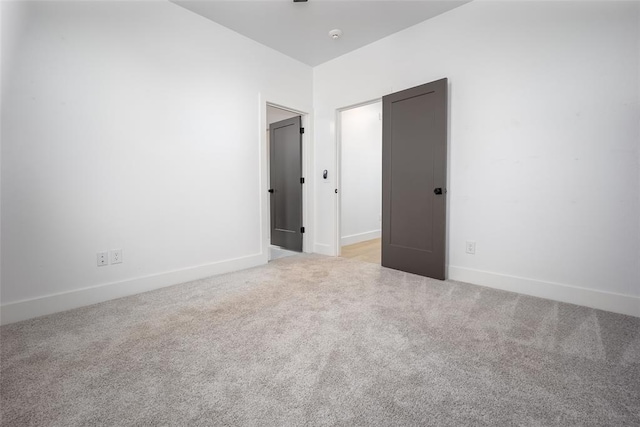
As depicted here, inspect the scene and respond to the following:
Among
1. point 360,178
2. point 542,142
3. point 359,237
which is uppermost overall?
point 542,142

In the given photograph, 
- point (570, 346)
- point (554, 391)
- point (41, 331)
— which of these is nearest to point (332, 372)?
point (554, 391)

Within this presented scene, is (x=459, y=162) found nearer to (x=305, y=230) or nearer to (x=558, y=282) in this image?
(x=558, y=282)

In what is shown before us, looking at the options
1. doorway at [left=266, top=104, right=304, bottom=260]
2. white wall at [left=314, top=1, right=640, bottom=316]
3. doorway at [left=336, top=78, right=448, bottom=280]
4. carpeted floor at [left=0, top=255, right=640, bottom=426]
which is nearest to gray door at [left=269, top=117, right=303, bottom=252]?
doorway at [left=266, top=104, right=304, bottom=260]

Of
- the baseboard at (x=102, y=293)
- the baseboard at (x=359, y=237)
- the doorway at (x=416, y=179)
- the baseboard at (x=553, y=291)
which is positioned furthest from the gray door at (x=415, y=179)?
the baseboard at (x=102, y=293)

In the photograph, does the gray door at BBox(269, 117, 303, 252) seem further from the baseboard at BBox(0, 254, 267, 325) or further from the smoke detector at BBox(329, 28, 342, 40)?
the baseboard at BBox(0, 254, 267, 325)

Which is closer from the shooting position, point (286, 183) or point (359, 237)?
point (286, 183)

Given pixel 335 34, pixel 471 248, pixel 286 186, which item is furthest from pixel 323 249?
pixel 335 34

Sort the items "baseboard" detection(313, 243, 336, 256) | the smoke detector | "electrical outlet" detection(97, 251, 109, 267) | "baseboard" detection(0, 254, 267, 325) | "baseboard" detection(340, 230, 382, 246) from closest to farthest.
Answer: "baseboard" detection(0, 254, 267, 325) < "electrical outlet" detection(97, 251, 109, 267) < the smoke detector < "baseboard" detection(313, 243, 336, 256) < "baseboard" detection(340, 230, 382, 246)

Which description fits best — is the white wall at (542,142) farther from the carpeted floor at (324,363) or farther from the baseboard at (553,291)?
the carpeted floor at (324,363)

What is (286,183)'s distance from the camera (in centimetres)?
456

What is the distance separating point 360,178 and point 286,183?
1472 mm

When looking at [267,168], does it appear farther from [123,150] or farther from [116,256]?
[116,256]

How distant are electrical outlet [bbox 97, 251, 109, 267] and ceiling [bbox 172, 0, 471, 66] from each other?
2.45 m

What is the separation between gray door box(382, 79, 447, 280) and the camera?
2.89 m
